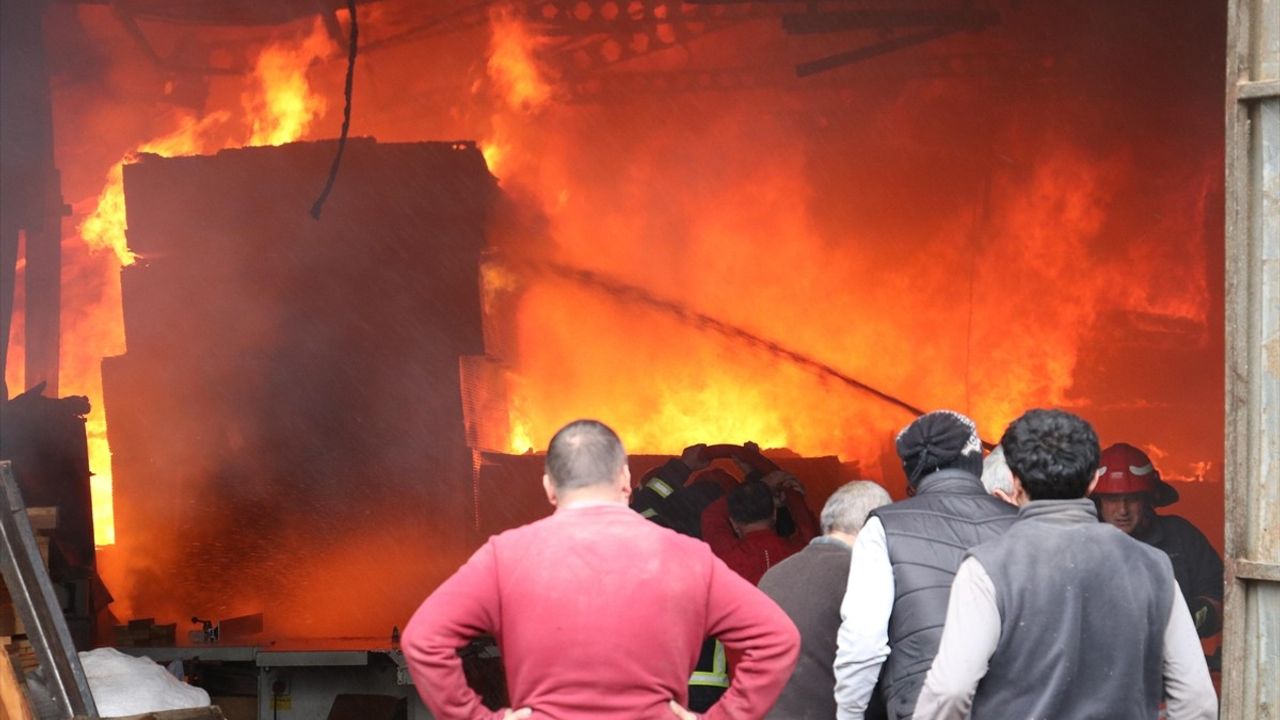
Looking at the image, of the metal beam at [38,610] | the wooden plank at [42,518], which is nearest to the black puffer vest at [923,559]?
the metal beam at [38,610]

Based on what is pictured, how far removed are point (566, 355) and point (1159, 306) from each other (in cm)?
529

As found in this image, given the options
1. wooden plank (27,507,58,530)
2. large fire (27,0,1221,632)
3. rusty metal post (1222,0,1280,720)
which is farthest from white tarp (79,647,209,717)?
large fire (27,0,1221,632)

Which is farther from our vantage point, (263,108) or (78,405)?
(263,108)

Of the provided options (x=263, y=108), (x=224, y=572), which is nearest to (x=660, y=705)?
(x=224, y=572)

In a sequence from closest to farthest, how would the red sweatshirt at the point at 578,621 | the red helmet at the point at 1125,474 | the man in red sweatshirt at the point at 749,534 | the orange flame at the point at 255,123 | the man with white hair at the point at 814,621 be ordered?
the red sweatshirt at the point at 578,621 < the man with white hair at the point at 814,621 < the man in red sweatshirt at the point at 749,534 < the red helmet at the point at 1125,474 < the orange flame at the point at 255,123

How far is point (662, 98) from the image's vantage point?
12.4 metres

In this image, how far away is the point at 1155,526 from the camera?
632cm

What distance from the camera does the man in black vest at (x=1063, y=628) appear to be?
116 inches

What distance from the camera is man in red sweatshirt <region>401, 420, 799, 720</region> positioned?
9.17 ft

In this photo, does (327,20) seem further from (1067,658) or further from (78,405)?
(1067,658)

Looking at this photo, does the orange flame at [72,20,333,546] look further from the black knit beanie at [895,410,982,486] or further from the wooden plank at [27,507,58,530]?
the black knit beanie at [895,410,982,486]

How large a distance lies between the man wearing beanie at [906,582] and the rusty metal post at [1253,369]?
25.6 inches

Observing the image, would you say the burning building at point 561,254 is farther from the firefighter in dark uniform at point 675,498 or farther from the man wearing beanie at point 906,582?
the man wearing beanie at point 906,582

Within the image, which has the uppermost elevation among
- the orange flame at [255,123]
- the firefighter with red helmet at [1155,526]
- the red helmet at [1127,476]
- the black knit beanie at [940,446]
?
the orange flame at [255,123]
